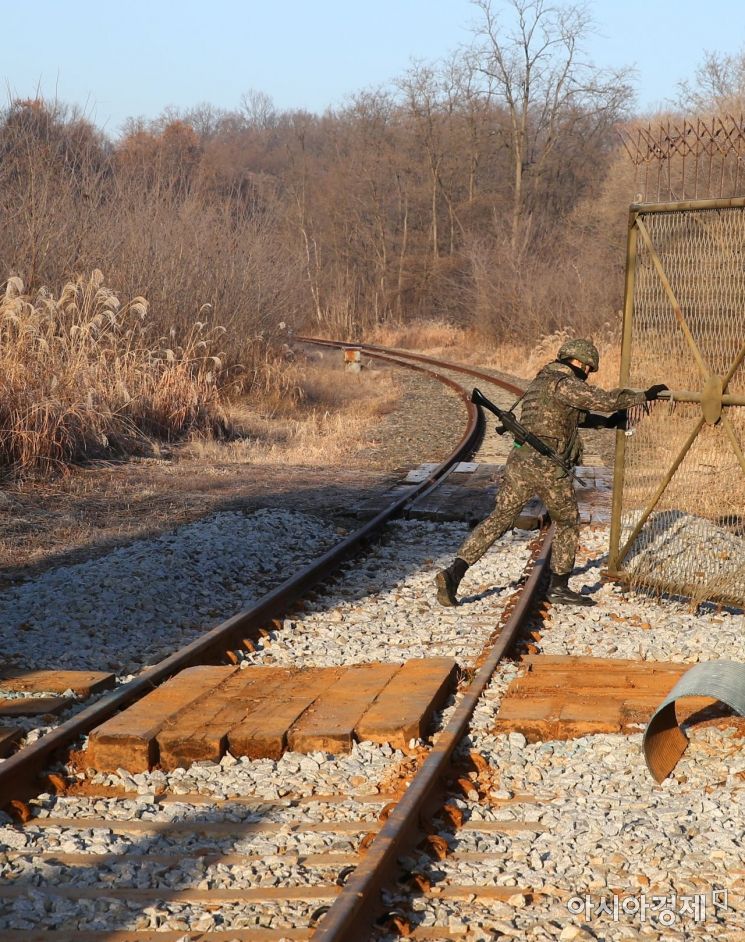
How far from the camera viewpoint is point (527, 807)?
181 inches

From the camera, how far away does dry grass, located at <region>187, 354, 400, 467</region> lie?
15.2 m

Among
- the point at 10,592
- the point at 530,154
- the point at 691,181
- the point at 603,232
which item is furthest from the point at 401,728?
the point at 530,154

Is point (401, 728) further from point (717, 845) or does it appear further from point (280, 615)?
point (280, 615)

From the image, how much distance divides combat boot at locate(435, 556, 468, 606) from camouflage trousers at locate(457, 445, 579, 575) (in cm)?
18

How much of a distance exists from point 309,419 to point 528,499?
1106cm

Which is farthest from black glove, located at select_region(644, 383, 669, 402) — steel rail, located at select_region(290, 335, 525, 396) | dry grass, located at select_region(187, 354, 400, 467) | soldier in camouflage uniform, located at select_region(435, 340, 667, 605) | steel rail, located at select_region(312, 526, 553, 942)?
steel rail, located at select_region(290, 335, 525, 396)

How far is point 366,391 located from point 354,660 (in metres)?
17.9

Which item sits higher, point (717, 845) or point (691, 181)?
point (691, 181)

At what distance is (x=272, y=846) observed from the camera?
13.9 ft

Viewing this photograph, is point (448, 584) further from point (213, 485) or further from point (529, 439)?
point (213, 485)

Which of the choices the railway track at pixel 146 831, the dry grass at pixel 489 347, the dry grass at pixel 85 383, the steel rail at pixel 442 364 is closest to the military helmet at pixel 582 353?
the railway track at pixel 146 831

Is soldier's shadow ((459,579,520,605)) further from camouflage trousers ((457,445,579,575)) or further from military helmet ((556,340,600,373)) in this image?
military helmet ((556,340,600,373))

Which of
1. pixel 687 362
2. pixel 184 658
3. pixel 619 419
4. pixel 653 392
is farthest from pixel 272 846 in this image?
pixel 687 362

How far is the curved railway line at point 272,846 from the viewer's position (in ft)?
12.0
